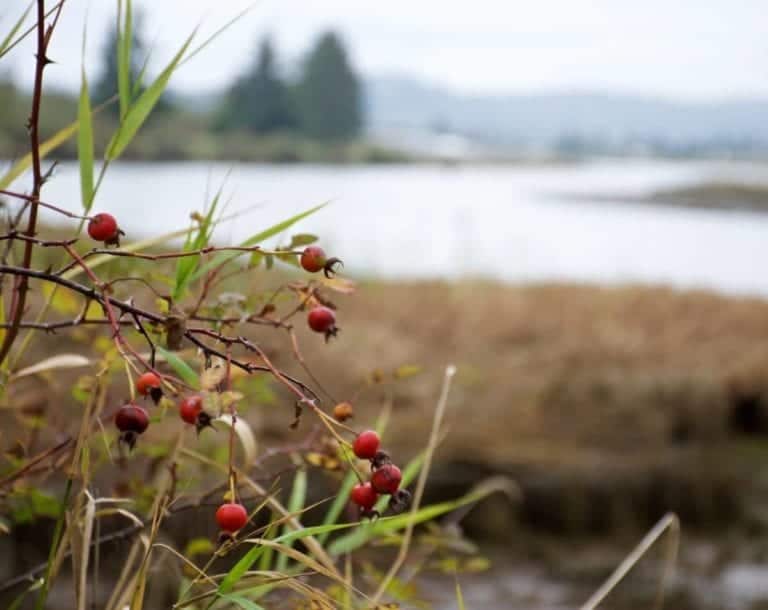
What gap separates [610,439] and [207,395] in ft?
12.1

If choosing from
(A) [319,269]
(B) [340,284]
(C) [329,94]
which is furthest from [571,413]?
(C) [329,94]

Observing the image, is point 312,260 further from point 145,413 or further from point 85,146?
point 85,146

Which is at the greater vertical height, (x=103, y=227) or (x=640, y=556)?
(x=103, y=227)

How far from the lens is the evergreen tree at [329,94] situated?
16.2 metres

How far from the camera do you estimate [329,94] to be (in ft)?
59.7

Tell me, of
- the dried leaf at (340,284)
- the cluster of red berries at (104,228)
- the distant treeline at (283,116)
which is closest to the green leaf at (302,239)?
the dried leaf at (340,284)

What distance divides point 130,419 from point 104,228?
104 mm

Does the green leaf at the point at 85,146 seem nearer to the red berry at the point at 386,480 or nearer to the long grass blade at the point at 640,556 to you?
the red berry at the point at 386,480

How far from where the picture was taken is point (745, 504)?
385cm

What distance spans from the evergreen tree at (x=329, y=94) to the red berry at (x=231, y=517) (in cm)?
1450

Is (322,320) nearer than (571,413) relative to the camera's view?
Yes

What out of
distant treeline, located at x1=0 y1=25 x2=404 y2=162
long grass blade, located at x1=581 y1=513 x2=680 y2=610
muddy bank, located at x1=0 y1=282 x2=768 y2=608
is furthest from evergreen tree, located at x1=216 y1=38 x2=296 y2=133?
long grass blade, located at x1=581 y1=513 x2=680 y2=610

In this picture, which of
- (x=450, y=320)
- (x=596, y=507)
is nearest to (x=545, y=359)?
(x=450, y=320)

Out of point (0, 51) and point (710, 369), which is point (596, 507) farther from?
point (0, 51)
